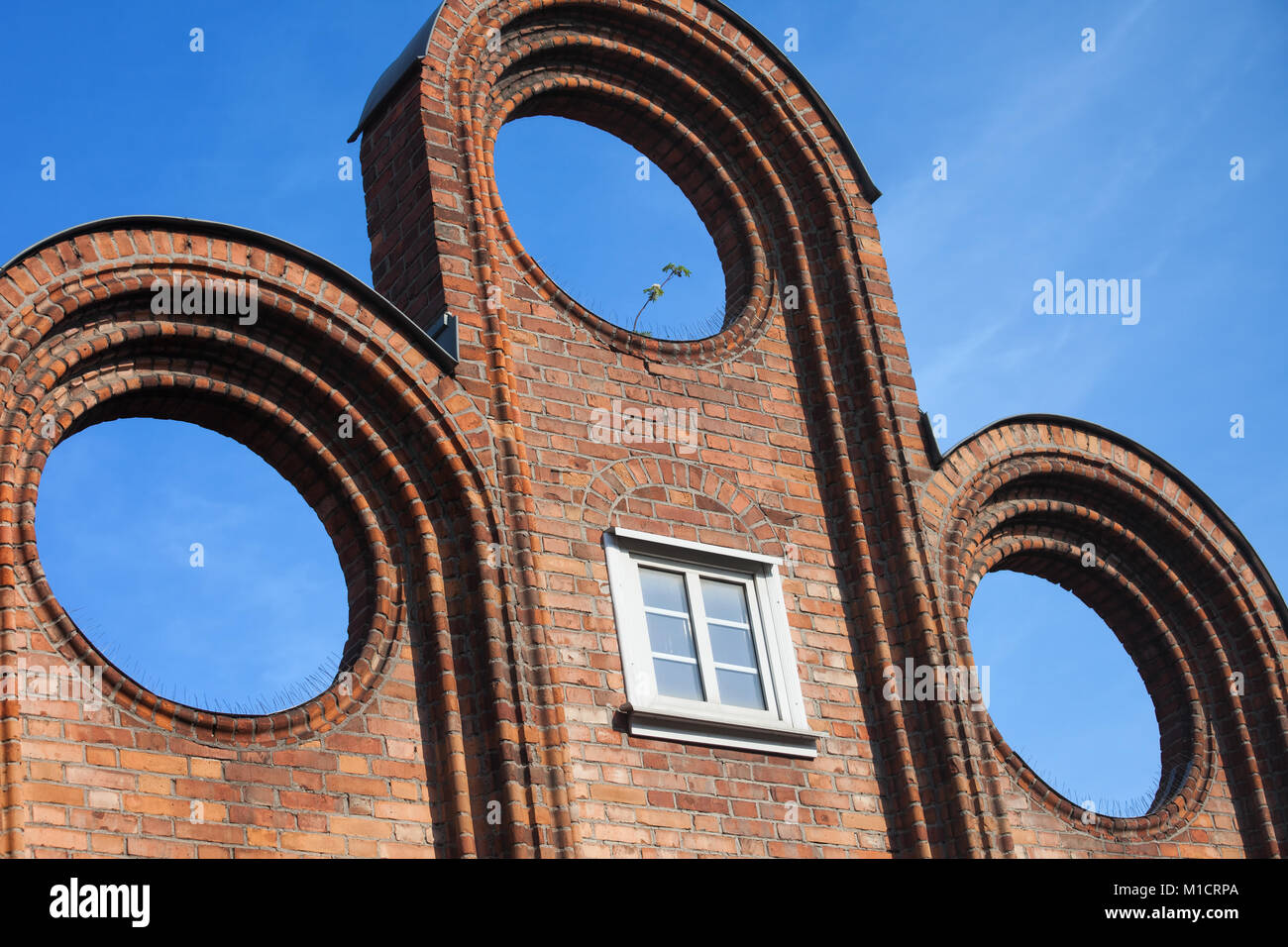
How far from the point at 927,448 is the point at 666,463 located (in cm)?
206

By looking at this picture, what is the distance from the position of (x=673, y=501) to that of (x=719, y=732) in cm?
151

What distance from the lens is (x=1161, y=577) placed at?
1247 cm

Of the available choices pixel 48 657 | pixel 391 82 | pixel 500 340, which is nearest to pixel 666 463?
pixel 500 340

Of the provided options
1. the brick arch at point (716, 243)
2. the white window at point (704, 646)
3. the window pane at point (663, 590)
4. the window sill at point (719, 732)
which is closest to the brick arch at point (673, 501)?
the white window at point (704, 646)

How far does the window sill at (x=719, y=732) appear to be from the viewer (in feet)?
30.6

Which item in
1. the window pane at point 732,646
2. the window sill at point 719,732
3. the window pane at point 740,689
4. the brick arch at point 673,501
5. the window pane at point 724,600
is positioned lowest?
the window sill at point 719,732

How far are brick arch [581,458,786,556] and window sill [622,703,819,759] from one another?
1.14m

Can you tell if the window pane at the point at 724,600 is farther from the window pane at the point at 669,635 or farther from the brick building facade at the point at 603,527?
the window pane at the point at 669,635

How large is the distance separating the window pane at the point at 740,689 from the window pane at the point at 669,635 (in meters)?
0.24

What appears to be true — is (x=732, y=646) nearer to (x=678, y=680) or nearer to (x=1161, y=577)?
(x=678, y=680)

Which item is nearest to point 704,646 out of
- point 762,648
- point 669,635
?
point 669,635

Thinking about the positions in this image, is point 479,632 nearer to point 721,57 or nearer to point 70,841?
point 70,841

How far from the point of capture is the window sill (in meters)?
9.31

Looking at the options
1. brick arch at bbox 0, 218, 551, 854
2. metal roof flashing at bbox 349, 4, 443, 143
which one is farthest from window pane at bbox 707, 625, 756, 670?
metal roof flashing at bbox 349, 4, 443, 143
